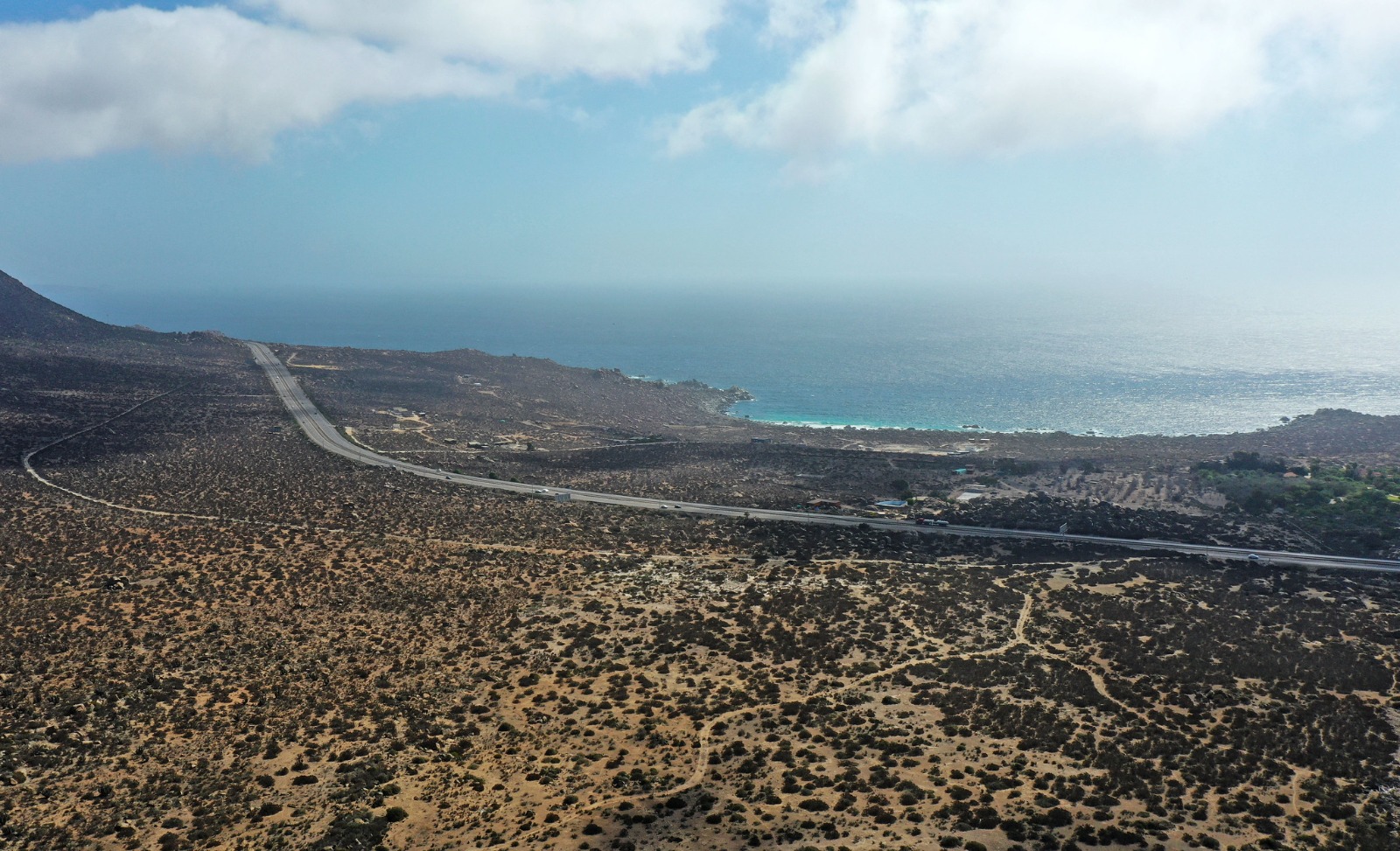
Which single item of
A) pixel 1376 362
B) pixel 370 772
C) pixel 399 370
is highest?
pixel 1376 362

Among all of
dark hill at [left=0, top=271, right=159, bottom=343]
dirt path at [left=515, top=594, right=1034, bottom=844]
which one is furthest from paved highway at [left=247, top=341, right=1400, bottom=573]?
dark hill at [left=0, top=271, right=159, bottom=343]

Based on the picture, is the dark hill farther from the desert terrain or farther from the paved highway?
the paved highway

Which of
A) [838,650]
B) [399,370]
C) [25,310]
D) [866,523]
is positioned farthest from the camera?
[399,370]

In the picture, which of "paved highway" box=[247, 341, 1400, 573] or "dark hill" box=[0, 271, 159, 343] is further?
"dark hill" box=[0, 271, 159, 343]

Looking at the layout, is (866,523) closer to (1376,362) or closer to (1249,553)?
(1249,553)

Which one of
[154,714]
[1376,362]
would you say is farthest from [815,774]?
[1376,362]

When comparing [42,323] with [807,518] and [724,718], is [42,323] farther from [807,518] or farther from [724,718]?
[724,718]
